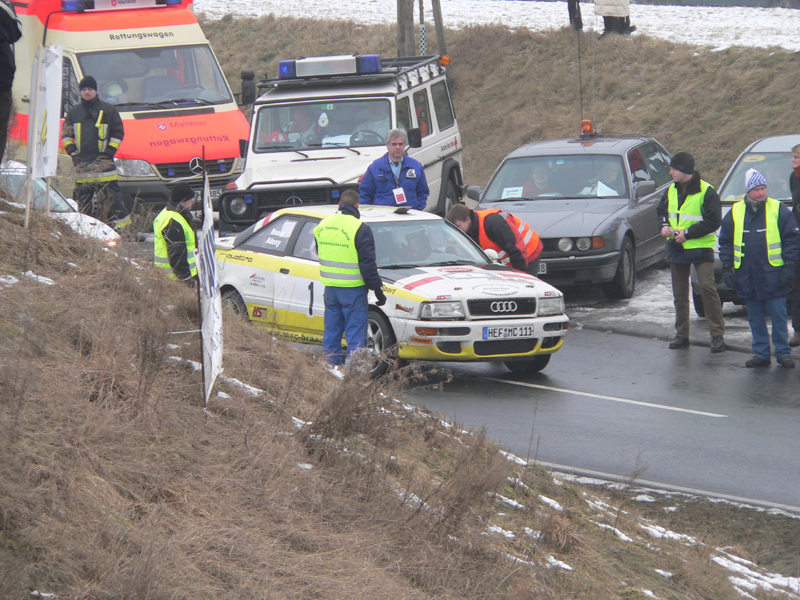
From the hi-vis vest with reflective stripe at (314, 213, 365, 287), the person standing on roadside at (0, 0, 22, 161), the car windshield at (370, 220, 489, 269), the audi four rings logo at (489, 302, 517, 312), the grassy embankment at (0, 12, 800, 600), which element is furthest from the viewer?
the car windshield at (370, 220, 489, 269)

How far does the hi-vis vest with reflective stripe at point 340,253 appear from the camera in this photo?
8562 millimetres

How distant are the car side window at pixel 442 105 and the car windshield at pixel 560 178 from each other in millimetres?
2031

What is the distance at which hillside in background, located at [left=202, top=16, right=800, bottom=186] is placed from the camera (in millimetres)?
22391

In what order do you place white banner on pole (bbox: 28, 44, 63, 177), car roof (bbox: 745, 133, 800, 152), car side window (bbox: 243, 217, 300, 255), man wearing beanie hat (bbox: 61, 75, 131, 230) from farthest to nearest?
1. man wearing beanie hat (bbox: 61, 75, 131, 230)
2. car roof (bbox: 745, 133, 800, 152)
3. car side window (bbox: 243, 217, 300, 255)
4. white banner on pole (bbox: 28, 44, 63, 177)

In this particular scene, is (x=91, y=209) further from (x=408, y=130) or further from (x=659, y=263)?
(x=659, y=263)

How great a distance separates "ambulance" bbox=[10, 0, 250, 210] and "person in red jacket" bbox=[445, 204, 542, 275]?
552 centimetres

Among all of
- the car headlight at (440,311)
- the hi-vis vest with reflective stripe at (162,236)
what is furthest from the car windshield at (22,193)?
the car headlight at (440,311)

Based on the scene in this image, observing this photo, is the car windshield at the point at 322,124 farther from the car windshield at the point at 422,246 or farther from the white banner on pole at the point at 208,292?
the white banner on pole at the point at 208,292

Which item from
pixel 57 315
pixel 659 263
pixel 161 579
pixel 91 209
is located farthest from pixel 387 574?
pixel 659 263

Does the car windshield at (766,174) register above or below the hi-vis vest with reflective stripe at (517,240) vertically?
above

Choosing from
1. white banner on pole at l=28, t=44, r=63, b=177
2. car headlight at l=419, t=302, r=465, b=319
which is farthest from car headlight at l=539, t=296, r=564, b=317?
white banner on pole at l=28, t=44, r=63, b=177

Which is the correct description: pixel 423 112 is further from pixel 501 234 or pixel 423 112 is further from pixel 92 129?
pixel 501 234

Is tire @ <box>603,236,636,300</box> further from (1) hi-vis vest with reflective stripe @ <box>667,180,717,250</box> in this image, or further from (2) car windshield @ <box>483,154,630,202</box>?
(1) hi-vis vest with reflective stripe @ <box>667,180,717,250</box>

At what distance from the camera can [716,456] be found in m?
7.28
